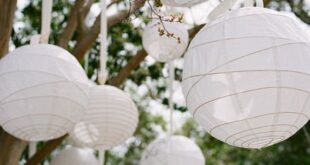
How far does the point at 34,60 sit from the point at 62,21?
2.83 metres

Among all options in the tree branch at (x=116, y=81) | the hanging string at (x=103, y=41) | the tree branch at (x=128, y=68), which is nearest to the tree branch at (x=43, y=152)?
the tree branch at (x=116, y=81)

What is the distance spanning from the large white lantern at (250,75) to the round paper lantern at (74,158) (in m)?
1.94

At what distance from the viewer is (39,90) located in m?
2.37

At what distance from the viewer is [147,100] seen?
24.7ft

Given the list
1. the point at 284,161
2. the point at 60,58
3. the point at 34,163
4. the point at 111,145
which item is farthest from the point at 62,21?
the point at 284,161

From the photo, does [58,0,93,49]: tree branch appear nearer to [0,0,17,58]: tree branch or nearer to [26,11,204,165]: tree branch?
[26,11,204,165]: tree branch

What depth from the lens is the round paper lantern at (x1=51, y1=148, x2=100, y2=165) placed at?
12.4 ft

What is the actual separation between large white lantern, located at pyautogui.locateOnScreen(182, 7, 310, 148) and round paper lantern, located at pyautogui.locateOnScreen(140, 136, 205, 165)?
1540 millimetres

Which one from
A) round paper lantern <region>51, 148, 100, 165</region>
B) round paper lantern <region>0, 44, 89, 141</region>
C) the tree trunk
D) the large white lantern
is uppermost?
the large white lantern

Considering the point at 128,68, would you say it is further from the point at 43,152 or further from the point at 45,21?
the point at 45,21

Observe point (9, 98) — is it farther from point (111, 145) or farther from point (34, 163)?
point (34, 163)

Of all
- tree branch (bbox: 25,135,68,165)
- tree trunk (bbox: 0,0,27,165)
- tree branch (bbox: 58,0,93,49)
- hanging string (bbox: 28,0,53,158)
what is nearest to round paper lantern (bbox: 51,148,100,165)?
tree branch (bbox: 25,135,68,165)

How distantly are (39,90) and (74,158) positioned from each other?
4.92ft

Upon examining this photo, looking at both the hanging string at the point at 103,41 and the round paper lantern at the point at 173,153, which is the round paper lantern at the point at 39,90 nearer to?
the hanging string at the point at 103,41
